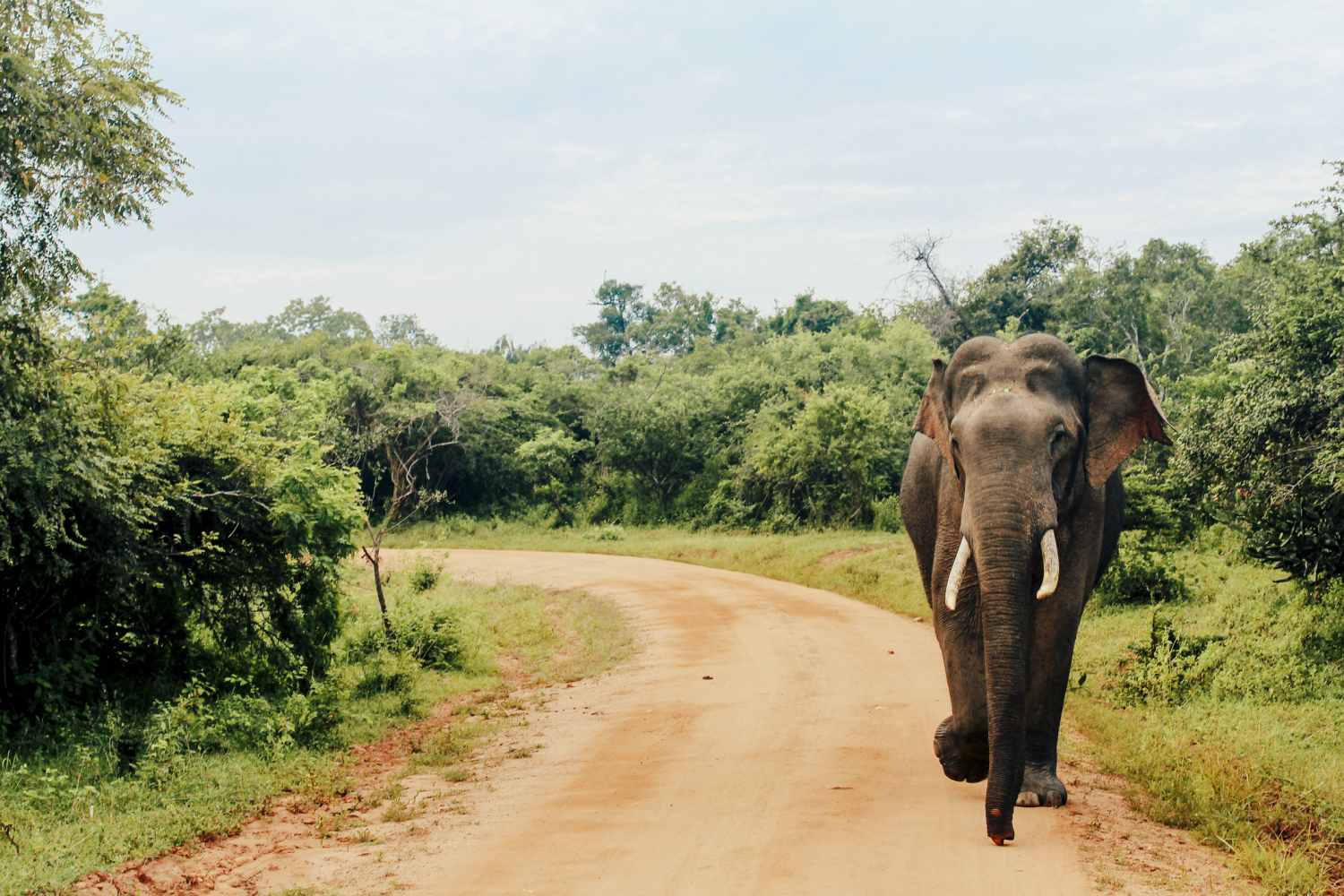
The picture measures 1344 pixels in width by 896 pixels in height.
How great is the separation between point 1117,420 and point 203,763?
7300 millimetres

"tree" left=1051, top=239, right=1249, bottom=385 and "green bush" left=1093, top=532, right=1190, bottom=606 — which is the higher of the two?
"tree" left=1051, top=239, right=1249, bottom=385

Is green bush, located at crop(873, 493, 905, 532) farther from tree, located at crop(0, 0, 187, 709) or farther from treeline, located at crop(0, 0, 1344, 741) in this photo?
tree, located at crop(0, 0, 187, 709)

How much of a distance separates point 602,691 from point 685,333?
65.6m

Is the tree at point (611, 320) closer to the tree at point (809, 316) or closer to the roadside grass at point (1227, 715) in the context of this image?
the tree at point (809, 316)

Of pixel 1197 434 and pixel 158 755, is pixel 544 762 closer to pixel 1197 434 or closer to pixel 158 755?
pixel 158 755

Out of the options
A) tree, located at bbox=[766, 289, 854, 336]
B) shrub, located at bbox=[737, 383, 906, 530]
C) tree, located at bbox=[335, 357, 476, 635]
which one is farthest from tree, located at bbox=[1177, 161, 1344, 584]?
tree, located at bbox=[766, 289, 854, 336]

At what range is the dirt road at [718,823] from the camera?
6668mm

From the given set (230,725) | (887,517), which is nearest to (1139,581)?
(230,725)

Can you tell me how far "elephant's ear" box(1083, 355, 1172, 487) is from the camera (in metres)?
8.03

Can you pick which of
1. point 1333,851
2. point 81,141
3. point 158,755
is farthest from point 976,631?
point 81,141

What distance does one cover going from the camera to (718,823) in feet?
25.5

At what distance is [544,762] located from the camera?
398 inches

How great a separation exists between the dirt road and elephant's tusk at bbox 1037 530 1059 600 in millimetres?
1446

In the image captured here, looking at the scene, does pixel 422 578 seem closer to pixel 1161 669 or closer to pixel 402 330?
pixel 1161 669
